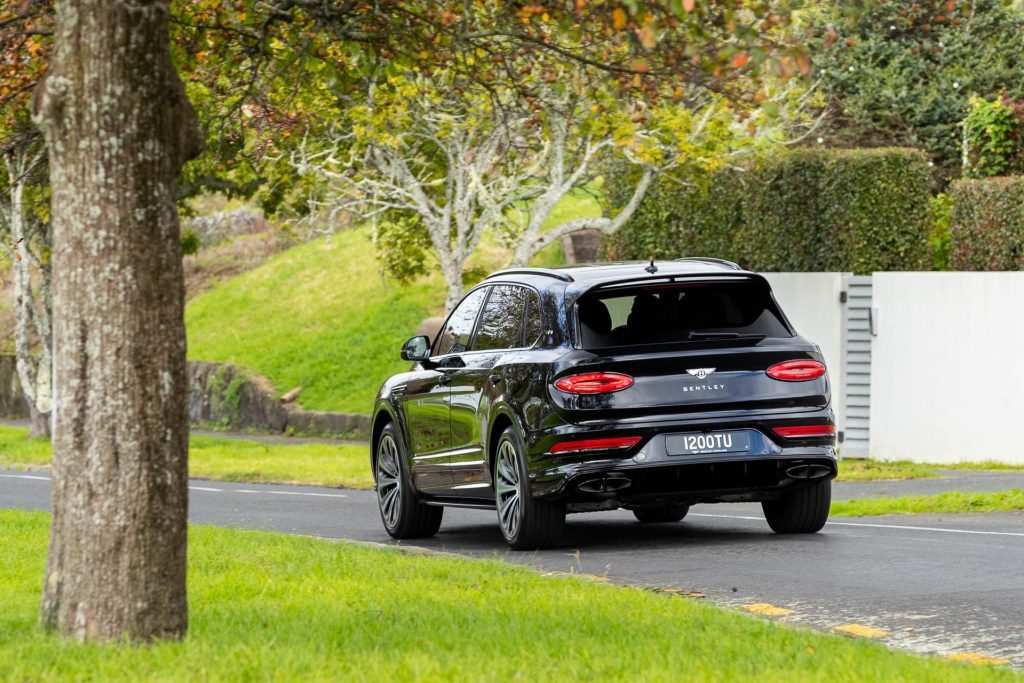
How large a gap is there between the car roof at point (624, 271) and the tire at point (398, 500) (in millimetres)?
1917

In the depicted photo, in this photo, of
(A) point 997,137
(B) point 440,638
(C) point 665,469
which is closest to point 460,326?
(C) point 665,469

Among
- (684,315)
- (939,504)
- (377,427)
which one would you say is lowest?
(939,504)

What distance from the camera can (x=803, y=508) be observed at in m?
12.3

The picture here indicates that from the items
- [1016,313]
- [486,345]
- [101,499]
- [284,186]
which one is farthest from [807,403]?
[284,186]

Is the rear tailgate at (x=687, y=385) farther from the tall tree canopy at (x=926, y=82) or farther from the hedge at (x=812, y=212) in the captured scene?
the tall tree canopy at (x=926, y=82)

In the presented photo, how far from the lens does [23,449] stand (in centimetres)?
3050

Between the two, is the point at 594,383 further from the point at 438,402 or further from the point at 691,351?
the point at 438,402

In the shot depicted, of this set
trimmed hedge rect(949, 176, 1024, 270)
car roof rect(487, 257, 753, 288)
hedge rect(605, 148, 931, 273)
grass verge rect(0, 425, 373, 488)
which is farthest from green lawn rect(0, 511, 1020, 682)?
hedge rect(605, 148, 931, 273)

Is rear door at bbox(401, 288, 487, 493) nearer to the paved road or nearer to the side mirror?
the side mirror

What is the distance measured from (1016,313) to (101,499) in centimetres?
1529

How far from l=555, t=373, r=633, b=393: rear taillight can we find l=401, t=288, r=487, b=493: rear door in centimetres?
179

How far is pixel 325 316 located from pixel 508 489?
29969 mm

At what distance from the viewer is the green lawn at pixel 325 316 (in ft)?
119

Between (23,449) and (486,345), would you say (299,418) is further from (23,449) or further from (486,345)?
(486,345)
